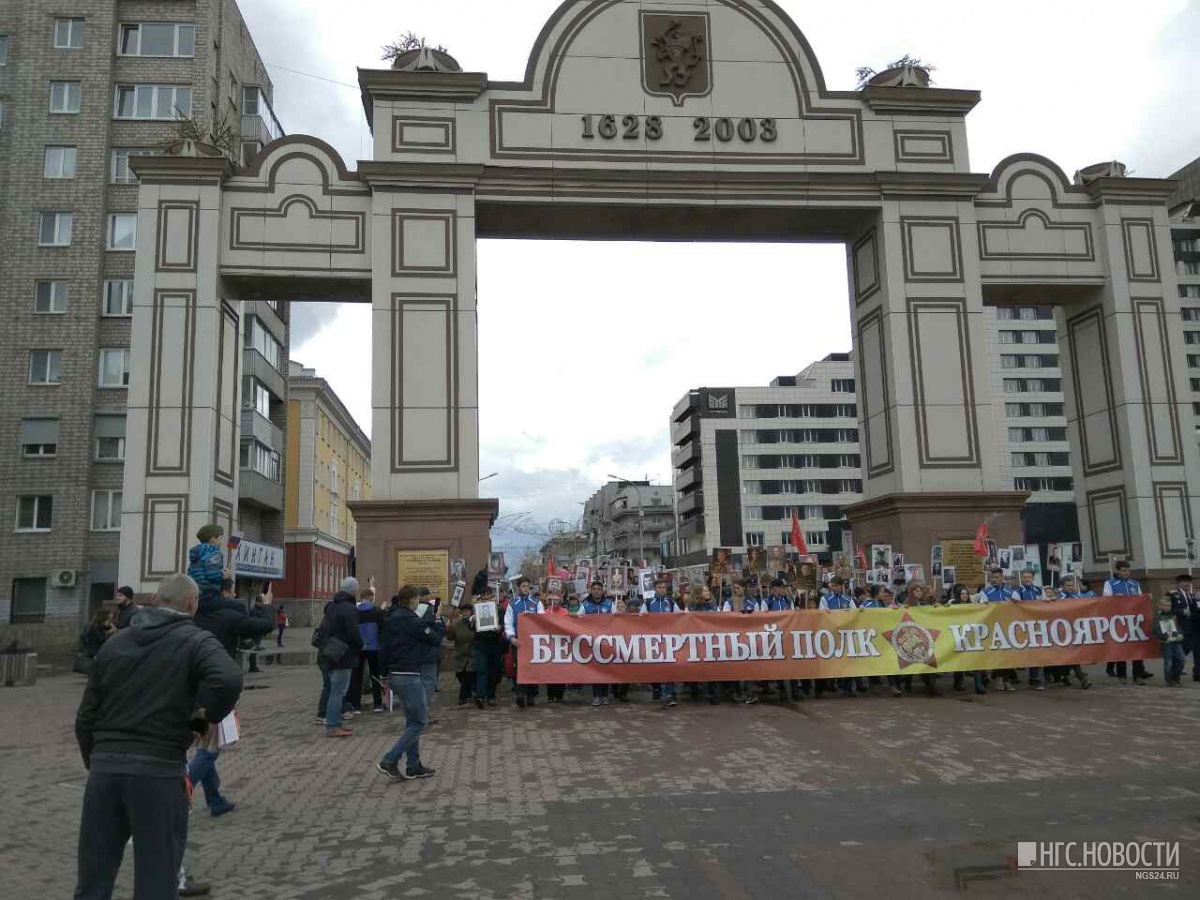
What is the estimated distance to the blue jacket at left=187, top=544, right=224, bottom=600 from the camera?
8.38m

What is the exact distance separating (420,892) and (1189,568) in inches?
771

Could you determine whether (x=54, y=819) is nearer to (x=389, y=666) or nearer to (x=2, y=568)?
(x=389, y=666)

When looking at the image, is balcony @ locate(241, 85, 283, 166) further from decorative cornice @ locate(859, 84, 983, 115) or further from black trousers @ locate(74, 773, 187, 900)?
black trousers @ locate(74, 773, 187, 900)

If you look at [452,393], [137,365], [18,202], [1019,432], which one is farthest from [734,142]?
[1019,432]

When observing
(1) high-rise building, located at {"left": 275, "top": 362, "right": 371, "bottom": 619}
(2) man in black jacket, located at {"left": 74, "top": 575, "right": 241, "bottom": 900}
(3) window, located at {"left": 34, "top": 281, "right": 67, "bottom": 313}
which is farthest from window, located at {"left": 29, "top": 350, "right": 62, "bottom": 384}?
(2) man in black jacket, located at {"left": 74, "top": 575, "right": 241, "bottom": 900}

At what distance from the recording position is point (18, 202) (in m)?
35.2

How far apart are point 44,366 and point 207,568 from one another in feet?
103

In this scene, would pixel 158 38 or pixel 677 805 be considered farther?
pixel 158 38

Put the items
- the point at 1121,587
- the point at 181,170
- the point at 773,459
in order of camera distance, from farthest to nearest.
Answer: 1. the point at 773,459
2. the point at 181,170
3. the point at 1121,587

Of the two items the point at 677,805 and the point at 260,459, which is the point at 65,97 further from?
the point at 677,805

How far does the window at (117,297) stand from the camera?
117 feet

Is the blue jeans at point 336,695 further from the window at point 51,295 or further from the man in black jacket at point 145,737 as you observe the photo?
the window at point 51,295

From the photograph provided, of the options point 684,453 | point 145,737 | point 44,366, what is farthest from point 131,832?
point 684,453

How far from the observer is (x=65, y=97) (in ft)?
118
